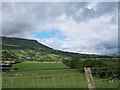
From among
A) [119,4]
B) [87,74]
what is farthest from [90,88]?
[119,4]

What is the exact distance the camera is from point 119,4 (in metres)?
10.2

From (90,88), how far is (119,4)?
492 centimetres

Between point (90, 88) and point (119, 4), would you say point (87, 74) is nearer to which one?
point (90, 88)

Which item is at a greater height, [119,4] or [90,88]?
[119,4]

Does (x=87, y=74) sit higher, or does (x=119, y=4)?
(x=119, y=4)

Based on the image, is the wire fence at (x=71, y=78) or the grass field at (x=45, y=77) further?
the wire fence at (x=71, y=78)

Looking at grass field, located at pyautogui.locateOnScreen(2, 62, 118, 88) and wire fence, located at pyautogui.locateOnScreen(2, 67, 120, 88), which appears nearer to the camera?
grass field, located at pyautogui.locateOnScreen(2, 62, 118, 88)

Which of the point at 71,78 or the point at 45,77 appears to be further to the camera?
the point at 71,78

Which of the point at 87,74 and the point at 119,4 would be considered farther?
the point at 119,4

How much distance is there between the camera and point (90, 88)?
6215 mm

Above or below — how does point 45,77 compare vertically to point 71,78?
above

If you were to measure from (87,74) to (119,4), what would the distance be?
4760mm
